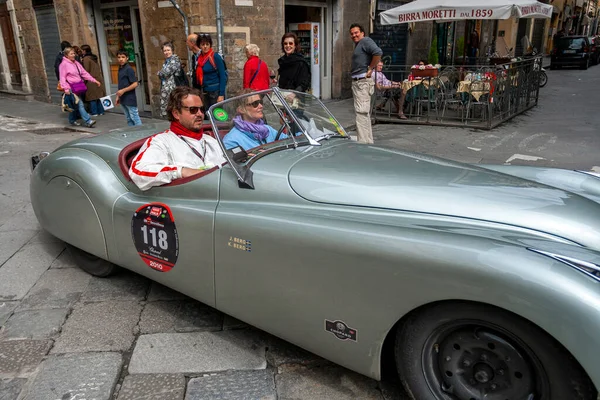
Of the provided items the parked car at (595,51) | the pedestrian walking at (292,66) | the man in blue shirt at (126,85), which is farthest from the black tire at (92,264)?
the parked car at (595,51)

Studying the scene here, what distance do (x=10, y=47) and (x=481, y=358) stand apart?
1766 cm

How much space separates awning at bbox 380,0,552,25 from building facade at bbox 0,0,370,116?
98.7 inches

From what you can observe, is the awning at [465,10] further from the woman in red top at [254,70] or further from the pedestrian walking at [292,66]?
the woman in red top at [254,70]

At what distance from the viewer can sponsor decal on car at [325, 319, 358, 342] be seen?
2.13 m

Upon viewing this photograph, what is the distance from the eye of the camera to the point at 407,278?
6.27 feet

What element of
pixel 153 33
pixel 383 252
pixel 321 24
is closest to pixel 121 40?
pixel 153 33

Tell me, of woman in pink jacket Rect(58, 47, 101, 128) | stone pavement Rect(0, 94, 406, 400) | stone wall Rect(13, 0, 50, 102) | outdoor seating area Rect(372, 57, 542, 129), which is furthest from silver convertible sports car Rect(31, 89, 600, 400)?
stone wall Rect(13, 0, 50, 102)

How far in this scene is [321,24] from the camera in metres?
13.0

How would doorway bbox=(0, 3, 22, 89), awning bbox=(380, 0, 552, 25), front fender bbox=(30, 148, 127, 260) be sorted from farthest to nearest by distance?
doorway bbox=(0, 3, 22, 89) < awning bbox=(380, 0, 552, 25) < front fender bbox=(30, 148, 127, 260)

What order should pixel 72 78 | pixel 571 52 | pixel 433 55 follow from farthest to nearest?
pixel 571 52
pixel 433 55
pixel 72 78

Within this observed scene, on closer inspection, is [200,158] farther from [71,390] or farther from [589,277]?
[589,277]

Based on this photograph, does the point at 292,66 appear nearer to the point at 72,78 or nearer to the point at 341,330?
the point at 72,78

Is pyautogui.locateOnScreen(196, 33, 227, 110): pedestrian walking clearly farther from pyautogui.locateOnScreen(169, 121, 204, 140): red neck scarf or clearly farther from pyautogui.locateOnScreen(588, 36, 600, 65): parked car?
pyautogui.locateOnScreen(588, 36, 600, 65): parked car

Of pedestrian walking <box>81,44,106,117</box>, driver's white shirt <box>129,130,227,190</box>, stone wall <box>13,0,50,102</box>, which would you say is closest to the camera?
driver's white shirt <box>129,130,227,190</box>
